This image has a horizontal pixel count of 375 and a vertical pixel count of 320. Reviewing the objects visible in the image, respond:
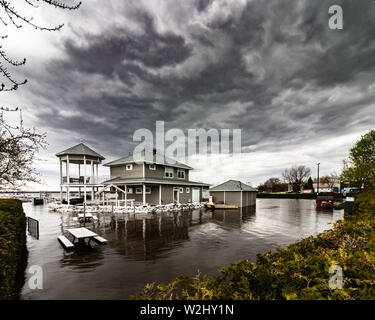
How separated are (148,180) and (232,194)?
482 inches

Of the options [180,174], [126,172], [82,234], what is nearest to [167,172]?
[180,174]

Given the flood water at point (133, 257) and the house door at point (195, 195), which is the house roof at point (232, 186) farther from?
the flood water at point (133, 257)

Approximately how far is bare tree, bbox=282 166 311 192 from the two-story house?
6608 centimetres

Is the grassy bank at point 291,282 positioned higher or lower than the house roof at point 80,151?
lower

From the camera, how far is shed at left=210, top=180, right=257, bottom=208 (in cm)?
2500

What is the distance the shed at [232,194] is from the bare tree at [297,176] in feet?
200

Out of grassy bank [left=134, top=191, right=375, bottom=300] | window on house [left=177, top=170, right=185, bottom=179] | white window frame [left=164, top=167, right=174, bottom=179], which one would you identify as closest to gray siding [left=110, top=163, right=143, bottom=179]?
white window frame [left=164, top=167, right=174, bottom=179]

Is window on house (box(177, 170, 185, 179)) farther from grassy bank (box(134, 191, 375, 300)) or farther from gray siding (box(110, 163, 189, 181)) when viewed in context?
grassy bank (box(134, 191, 375, 300))

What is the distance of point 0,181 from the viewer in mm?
5801

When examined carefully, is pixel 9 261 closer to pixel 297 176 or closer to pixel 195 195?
pixel 195 195

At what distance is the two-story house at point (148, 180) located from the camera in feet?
73.9

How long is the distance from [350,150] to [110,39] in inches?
1230

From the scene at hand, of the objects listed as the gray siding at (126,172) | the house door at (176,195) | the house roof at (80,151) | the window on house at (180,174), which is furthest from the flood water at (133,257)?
the window on house at (180,174)
